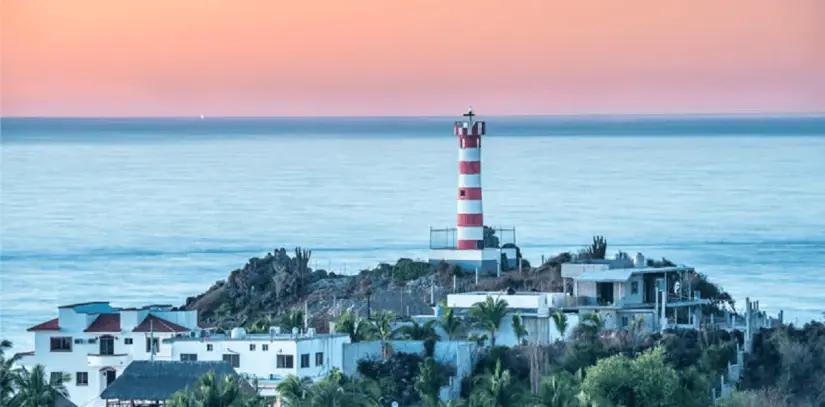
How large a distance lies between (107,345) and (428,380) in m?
6.58

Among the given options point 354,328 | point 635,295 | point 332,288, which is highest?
point 332,288

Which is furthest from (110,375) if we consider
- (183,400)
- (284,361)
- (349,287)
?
(349,287)

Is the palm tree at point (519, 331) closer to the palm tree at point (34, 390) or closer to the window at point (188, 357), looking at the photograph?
the window at point (188, 357)

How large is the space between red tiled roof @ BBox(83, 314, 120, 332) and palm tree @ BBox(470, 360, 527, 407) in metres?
8.49

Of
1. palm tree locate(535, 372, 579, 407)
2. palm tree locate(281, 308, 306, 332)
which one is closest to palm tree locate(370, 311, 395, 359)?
palm tree locate(281, 308, 306, 332)

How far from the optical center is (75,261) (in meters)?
85.9

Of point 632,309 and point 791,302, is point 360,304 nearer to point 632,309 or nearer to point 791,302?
point 632,309

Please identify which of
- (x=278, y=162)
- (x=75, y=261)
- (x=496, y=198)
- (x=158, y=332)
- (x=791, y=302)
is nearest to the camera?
(x=158, y=332)

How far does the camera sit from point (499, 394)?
129ft

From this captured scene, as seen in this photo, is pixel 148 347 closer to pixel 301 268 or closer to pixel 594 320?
pixel 594 320

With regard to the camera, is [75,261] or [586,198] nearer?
[75,261]

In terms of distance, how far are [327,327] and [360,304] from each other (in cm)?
534

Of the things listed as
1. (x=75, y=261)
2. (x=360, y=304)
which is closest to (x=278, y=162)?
(x=75, y=261)

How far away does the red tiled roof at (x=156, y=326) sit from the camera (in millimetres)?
45938
